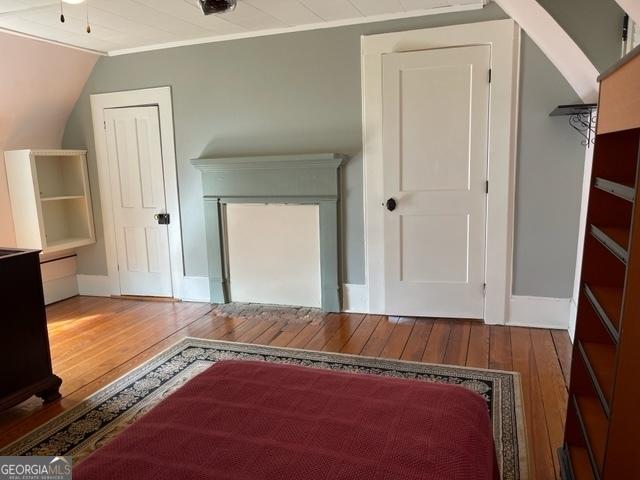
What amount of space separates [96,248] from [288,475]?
4168mm

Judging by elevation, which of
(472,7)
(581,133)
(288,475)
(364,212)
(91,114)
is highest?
(472,7)

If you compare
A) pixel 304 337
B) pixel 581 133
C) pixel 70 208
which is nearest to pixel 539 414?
pixel 304 337

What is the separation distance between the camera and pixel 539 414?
2.36 metres

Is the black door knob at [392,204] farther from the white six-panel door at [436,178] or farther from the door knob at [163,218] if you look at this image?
the door knob at [163,218]

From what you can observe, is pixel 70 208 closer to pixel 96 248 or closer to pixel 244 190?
pixel 96 248

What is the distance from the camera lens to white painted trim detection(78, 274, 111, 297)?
15.6ft

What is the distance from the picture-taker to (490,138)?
134 inches

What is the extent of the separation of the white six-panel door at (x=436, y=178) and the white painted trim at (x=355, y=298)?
0.72ft

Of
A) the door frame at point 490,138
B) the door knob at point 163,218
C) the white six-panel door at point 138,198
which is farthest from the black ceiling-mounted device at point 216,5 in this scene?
Result: the door knob at point 163,218

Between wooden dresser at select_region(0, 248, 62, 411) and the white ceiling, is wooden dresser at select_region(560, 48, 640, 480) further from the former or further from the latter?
wooden dresser at select_region(0, 248, 62, 411)

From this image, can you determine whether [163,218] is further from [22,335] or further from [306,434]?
[306,434]

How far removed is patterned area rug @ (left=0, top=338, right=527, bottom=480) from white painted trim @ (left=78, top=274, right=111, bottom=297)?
1743 millimetres

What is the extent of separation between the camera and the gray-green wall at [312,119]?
10.9 feet

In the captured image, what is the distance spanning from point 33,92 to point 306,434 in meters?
4.01
